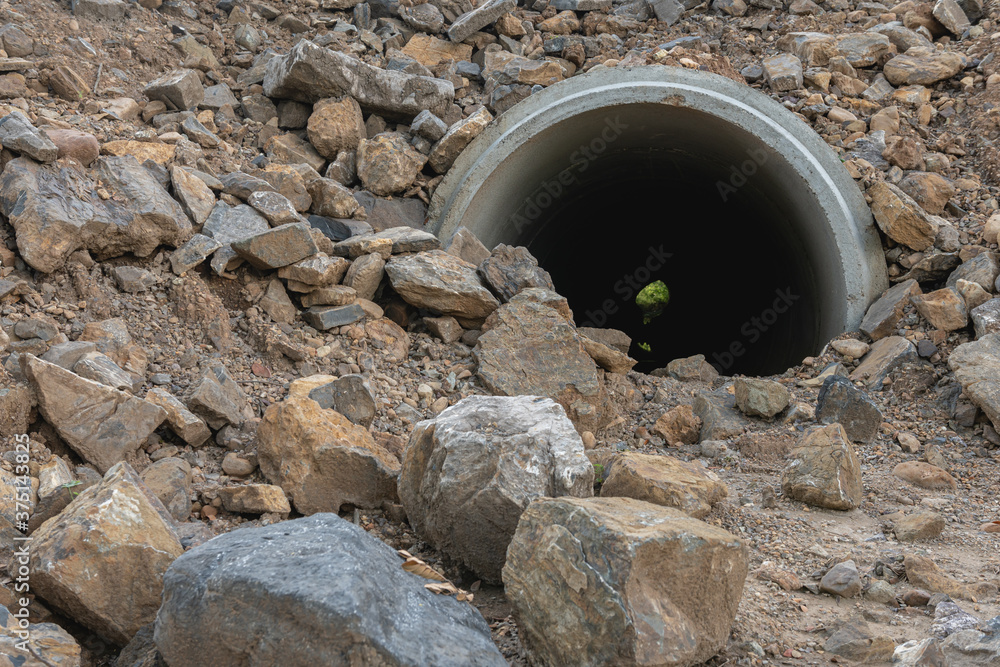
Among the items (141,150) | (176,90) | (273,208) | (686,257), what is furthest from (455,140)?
(686,257)

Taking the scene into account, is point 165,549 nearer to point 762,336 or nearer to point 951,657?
point 951,657

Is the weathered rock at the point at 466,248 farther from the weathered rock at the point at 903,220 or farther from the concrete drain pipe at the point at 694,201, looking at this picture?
the weathered rock at the point at 903,220

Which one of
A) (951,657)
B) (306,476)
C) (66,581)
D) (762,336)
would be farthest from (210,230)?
(762,336)

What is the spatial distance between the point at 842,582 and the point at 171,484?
228 centimetres

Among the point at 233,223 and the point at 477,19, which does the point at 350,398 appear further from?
the point at 477,19

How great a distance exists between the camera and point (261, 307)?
12.6ft

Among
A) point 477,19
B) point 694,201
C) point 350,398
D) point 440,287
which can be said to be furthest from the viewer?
point 694,201

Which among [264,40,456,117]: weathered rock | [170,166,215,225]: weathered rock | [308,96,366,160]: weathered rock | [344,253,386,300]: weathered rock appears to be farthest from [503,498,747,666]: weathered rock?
[264,40,456,117]: weathered rock

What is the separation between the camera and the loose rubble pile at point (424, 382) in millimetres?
1864

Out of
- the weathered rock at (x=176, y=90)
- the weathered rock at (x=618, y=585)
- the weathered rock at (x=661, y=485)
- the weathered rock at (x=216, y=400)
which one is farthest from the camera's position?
the weathered rock at (x=176, y=90)

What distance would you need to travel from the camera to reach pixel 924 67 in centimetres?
557

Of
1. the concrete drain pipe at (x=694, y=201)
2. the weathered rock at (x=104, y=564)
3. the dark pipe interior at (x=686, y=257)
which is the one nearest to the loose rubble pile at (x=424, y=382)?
the weathered rock at (x=104, y=564)

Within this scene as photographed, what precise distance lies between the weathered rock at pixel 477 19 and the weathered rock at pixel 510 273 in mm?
2668

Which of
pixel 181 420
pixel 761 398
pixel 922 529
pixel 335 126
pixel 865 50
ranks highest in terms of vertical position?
pixel 865 50
